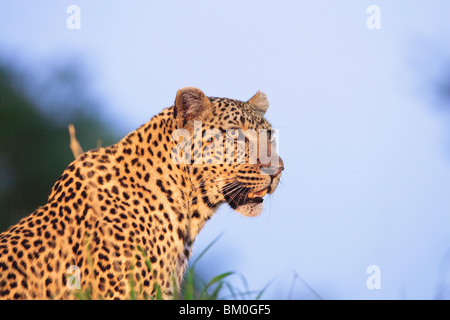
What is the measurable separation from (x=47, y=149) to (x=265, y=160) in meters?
27.8

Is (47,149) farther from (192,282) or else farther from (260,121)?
(192,282)

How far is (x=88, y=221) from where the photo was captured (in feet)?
25.9

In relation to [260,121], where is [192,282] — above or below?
below

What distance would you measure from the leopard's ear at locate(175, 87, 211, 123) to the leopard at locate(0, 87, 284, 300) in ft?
0.04

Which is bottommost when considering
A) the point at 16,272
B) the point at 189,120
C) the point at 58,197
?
the point at 16,272

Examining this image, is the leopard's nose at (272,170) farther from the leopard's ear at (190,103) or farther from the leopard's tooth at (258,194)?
the leopard's ear at (190,103)

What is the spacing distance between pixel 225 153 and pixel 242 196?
0.54m

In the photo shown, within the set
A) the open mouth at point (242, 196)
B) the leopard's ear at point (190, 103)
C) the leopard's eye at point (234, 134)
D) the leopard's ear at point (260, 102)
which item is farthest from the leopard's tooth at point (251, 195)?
the leopard's ear at point (260, 102)

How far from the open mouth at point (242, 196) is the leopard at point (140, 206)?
0.01m

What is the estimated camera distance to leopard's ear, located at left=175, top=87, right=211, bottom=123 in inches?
335

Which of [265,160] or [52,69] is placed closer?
[265,160]

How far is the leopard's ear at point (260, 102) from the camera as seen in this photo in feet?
33.0
